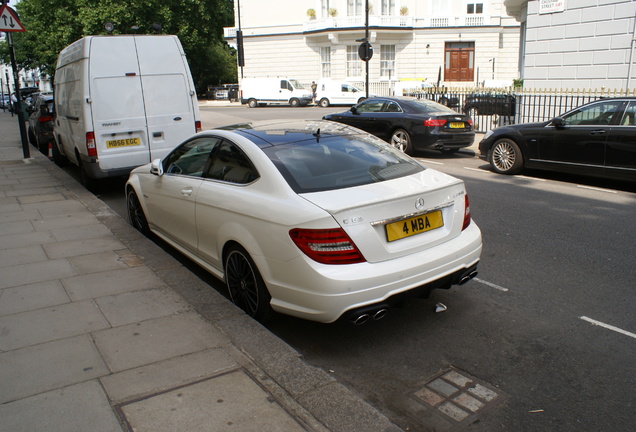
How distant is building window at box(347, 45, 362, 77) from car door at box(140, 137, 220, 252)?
40816mm

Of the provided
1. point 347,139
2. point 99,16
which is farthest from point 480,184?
point 99,16

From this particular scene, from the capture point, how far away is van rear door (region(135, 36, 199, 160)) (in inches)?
359

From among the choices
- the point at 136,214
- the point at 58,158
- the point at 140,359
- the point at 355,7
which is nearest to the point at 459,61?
the point at 355,7

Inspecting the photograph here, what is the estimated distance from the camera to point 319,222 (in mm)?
3615

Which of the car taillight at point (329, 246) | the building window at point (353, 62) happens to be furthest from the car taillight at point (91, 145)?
the building window at point (353, 62)

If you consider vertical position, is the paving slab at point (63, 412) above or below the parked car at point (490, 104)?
below

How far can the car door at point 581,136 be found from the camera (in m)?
9.19

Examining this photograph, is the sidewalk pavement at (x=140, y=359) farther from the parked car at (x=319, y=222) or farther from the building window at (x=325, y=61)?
the building window at (x=325, y=61)

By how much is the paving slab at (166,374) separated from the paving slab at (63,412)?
0.10 meters

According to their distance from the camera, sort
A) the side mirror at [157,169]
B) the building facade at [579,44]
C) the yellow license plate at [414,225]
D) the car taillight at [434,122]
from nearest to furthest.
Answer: the yellow license plate at [414,225]
the side mirror at [157,169]
the car taillight at [434,122]
the building facade at [579,44]

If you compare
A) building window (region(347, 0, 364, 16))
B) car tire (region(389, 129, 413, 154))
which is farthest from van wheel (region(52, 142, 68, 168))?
building window (region(347, 0, 364, 16))

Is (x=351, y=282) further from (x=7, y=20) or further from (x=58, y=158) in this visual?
(x=7, y=20)

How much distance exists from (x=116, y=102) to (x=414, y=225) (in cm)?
658

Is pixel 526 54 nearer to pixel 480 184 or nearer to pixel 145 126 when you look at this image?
pixel 480 184
